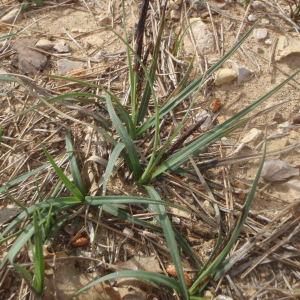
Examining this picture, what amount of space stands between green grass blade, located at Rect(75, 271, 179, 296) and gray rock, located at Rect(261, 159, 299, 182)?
1.37 feet

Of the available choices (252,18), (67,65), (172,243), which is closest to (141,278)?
(172,243)

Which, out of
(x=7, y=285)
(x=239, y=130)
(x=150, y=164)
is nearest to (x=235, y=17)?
(x=239, y=130)

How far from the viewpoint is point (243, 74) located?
1.45m

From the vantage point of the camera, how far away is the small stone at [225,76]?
143 centimetres

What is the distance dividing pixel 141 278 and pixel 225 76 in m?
0.72

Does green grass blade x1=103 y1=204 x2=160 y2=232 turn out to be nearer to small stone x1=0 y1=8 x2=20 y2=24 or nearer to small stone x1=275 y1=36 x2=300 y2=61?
small stone x1=275 y1=36 x2=300 y2=61

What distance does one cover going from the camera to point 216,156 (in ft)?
4.26

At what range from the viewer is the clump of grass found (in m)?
1.05

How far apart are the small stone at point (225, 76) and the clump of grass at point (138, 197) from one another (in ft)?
0.58

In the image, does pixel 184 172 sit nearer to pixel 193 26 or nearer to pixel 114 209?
pixel 114 209

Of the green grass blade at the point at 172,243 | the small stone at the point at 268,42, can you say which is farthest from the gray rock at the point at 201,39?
the green grass blade at the point at 172,243

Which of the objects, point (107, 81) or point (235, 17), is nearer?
point (107, 81)

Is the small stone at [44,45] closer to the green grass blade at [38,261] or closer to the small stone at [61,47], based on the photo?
the small stone at [61,47]

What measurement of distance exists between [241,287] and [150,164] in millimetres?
391
